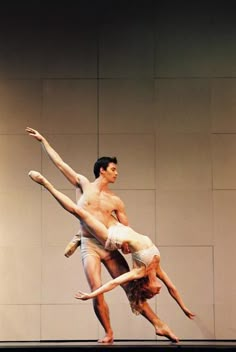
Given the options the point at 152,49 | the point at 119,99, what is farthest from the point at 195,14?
the point at 119,99

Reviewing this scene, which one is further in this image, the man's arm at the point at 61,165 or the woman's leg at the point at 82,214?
the man's arm at the point at 61,165

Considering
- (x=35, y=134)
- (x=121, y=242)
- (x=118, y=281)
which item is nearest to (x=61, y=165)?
(x=35, y=134)

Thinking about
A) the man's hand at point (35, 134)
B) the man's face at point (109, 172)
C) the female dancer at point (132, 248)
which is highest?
the man's hand at point (35, 134)

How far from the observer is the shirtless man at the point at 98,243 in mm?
7699

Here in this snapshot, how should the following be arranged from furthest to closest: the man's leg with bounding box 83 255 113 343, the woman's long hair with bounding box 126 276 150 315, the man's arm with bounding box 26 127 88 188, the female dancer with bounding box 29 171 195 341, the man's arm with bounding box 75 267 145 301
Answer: the man's arm with bounding box 26 127 88 188, the man's leg with bounding box 83 255 113 343, the woman's long hair with bounding box 126 276 150 315, the female dancer with bounding box 29 171 195 341, the man's arm with bounding box 75 267 145 301

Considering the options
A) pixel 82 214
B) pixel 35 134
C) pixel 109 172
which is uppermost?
pixel 35 134

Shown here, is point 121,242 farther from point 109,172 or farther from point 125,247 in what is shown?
point 109,172

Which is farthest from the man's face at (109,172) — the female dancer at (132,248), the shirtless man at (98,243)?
the female dancer at (132,248)

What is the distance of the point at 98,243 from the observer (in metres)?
7.72

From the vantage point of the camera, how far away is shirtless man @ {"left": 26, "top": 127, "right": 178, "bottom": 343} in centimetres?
770

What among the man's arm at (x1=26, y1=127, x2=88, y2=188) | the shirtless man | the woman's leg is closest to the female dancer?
the woman's leg

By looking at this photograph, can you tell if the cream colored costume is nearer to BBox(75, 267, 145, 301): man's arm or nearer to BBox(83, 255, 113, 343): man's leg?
BBox(75, 267, 145, 301): man's arm

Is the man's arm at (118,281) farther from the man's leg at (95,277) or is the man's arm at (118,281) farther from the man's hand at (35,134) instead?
the man's hand at (35,134)

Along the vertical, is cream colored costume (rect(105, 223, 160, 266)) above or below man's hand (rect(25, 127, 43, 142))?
below
